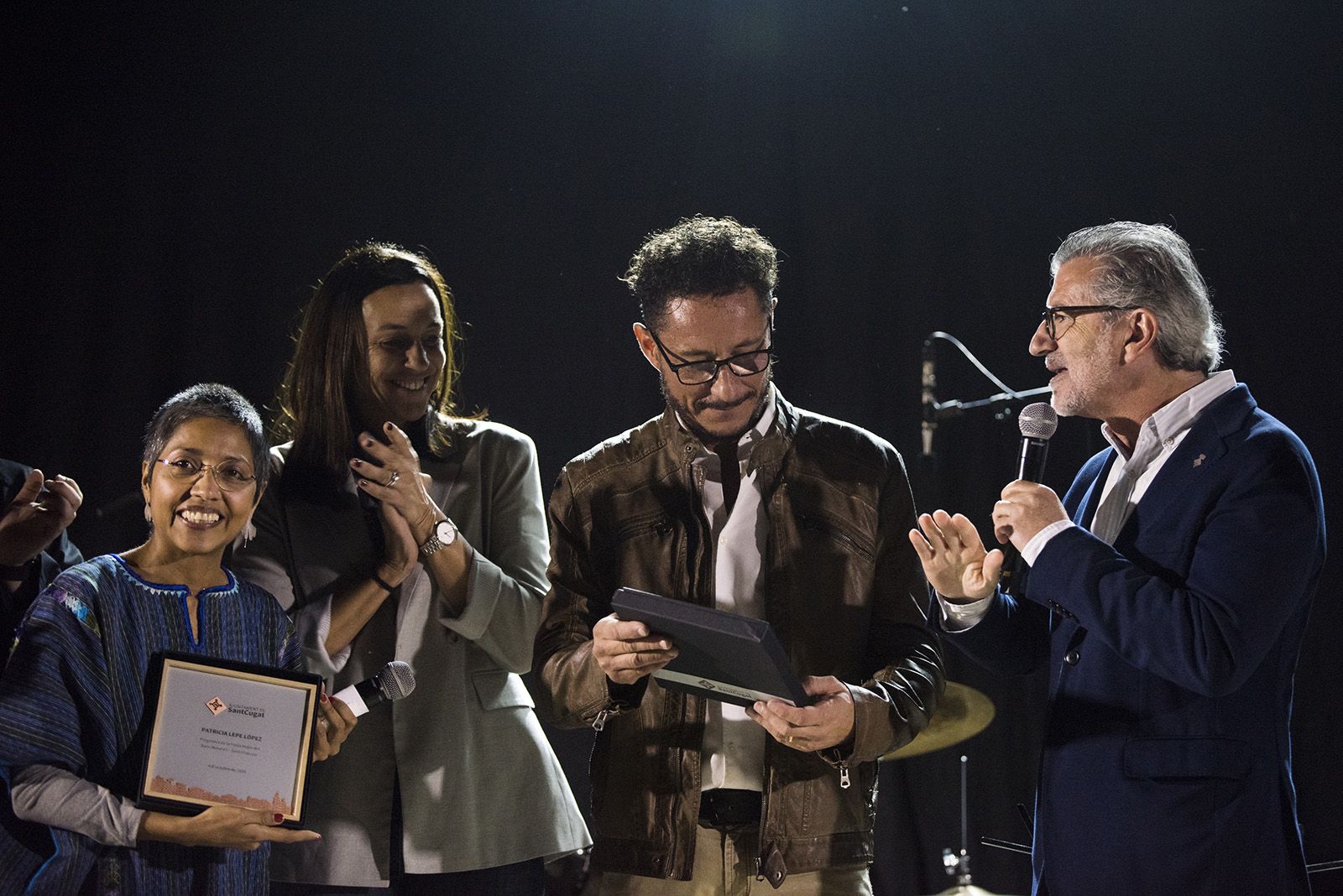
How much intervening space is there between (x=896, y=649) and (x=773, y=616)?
0.22 meters

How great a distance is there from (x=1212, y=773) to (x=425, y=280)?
1.76 meters

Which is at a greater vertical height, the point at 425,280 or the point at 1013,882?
the point at 425,280

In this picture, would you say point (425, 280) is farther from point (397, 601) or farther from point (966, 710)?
point (966, 710)

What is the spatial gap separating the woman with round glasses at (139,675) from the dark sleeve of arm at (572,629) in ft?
1.23

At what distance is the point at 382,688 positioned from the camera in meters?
2.13

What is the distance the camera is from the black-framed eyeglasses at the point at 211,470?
2.12m

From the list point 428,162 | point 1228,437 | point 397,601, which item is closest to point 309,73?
point 428,162

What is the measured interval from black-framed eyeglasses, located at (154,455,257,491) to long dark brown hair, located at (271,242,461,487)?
28 cm

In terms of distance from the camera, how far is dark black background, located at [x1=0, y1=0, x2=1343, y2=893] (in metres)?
3.75

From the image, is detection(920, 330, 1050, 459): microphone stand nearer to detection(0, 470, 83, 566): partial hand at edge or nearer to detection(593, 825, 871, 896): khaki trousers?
detection(593, 825, 871, 896): khaki trousers

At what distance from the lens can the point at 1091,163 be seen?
414 centimetres

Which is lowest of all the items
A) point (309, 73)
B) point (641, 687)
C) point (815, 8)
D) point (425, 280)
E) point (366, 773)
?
point (366, 773)

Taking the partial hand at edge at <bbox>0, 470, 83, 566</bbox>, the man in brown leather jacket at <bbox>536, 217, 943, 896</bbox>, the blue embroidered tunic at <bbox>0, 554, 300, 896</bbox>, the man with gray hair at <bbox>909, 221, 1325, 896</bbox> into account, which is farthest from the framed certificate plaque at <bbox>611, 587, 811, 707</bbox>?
the partial hand at edge at <bbox>0, 470, 83, 566</bbox>

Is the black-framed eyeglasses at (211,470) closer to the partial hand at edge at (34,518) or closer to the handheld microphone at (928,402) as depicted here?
the partial hand at edge at (34,518)
